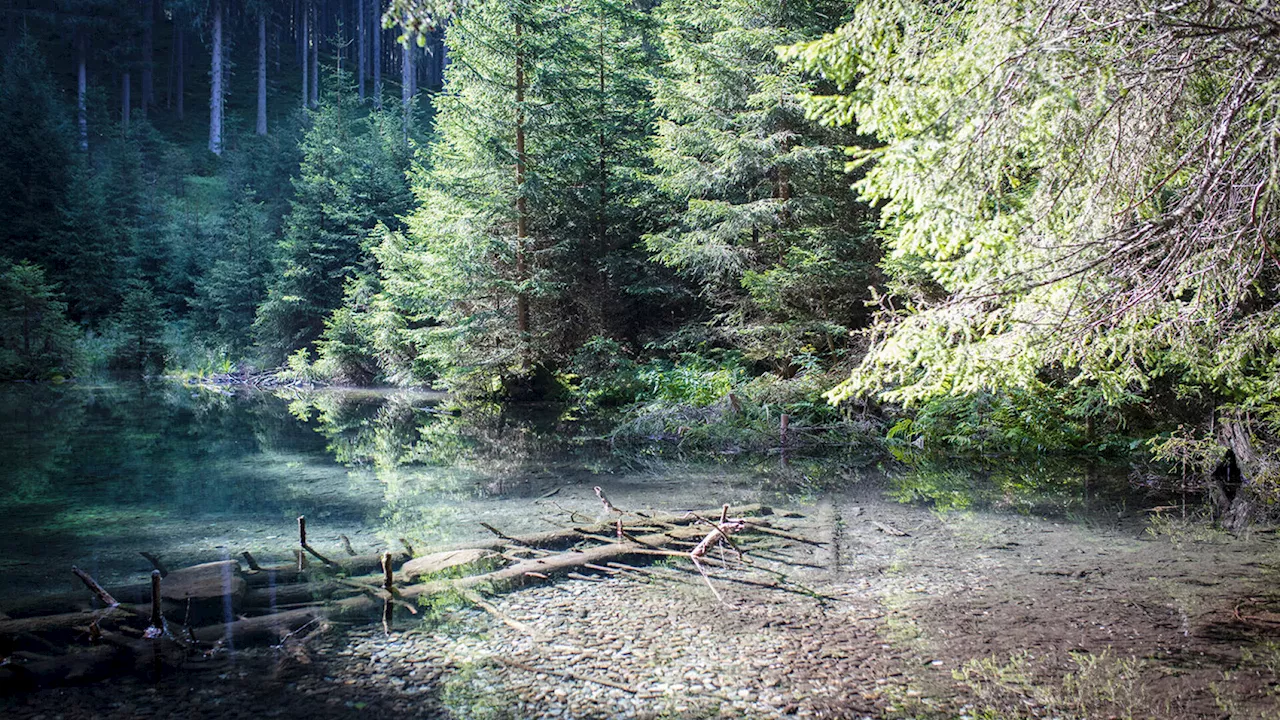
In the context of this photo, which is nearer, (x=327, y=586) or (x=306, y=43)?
(x=327, y=586)

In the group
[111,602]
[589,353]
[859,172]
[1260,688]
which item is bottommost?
[1260,688]

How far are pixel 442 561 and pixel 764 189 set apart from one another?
1317 centimetres

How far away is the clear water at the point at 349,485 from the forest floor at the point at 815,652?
2221 millimetres

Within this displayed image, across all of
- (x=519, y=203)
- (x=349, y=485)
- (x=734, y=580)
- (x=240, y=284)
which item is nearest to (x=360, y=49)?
(x=240, y=284)

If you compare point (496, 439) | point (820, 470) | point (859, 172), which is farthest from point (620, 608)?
point (859, 172)

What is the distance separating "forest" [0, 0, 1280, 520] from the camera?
4699 mm

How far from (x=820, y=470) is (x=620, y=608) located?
6.61m

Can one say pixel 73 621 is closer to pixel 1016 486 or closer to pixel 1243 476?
pixel 1016 486

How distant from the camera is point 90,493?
9.78m

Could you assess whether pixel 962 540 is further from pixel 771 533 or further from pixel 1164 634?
pixel 1164 634

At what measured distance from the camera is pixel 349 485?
10648 millimetres

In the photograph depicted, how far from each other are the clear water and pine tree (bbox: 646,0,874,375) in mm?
4053

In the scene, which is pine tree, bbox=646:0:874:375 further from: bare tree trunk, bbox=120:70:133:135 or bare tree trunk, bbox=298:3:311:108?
bare tree trunk, bbox=298:3:311:108

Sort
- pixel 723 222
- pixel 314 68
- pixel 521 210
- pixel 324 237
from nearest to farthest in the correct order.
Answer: pixel 723 222
pixel 521 210
pixel 324 237
pixel 314 68
